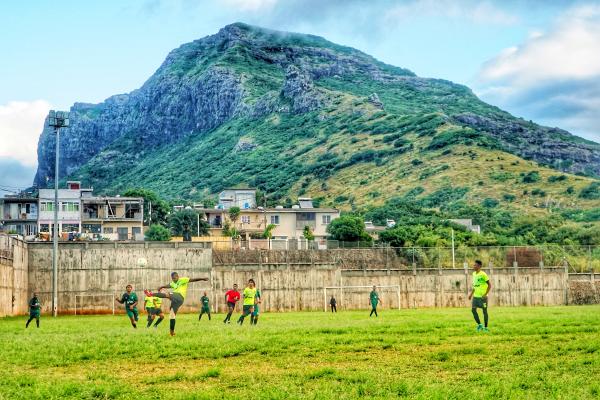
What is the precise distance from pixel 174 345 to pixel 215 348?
1.33m

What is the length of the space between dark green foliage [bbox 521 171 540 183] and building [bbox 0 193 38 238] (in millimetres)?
76649

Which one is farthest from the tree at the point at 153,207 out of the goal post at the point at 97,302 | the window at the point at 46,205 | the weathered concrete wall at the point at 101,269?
the goal post at the point at 97,302

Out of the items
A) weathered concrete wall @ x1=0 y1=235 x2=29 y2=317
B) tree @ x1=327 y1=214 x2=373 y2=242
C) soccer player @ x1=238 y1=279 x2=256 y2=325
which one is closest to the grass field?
soccer player @ x1=238 y1=279 x2=256 y2=325

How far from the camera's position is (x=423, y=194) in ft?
480

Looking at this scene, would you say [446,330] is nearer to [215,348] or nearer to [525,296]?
[215,348]

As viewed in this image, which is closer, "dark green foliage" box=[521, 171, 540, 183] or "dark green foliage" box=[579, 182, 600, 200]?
"dark green foliage" box=[579, 182, 600, 200]

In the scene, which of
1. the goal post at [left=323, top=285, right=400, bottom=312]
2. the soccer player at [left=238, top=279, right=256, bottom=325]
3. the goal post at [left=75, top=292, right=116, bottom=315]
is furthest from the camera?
the goal post at [left=323, top=285, right=400, bottom=312]

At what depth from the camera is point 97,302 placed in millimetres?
53750

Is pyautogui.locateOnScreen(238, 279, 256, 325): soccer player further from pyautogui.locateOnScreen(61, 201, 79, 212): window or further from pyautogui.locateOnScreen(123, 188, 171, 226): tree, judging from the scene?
pyautogui.locateOnScreen(123, 188, 171, 226): tree

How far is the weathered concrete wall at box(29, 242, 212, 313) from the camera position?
173ft

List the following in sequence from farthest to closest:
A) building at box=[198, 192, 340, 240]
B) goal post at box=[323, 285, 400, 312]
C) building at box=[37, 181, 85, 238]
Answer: building at box=[198, 192, 340, 240] < building at box=[37, 181, 85, 238] < goal post at box=[323, 285, 400, 312]

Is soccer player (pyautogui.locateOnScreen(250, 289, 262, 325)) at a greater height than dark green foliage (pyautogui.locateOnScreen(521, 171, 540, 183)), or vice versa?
dark green foliage (pyautogui.locateOnScreen(521, 171, 540, 183))

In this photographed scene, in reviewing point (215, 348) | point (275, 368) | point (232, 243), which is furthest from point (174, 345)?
point (232, 243)

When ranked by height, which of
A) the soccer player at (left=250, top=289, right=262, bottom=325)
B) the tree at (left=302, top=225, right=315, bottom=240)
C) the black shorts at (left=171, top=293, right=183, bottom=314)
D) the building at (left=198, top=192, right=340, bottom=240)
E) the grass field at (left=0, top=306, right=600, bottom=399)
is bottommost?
the grass field at (left=0, top=306, right=600, bottom=399)
